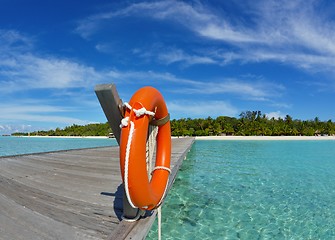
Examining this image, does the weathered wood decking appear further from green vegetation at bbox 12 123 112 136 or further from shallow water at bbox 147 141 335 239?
green vegetation at bbox 12 123 112 136

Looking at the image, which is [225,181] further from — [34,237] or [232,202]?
[34,237]

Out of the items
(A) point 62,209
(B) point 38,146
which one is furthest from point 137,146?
(B) point 38,146

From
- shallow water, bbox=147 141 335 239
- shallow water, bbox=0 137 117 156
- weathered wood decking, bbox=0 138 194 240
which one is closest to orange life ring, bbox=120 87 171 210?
weathered wood decking, bbox=0 138 194 240

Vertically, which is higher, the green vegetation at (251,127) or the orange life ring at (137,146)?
the green vegetation at (251,127)

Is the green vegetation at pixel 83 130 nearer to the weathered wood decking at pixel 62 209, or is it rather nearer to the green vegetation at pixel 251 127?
the green vegetation at pixel 251 127

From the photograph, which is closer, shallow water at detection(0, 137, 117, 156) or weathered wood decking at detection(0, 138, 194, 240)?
weathered wood decking at detection(0, 138, 194, 240)

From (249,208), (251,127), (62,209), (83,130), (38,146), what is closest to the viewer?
(62,209)

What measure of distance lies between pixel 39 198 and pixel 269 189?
5.00 metres

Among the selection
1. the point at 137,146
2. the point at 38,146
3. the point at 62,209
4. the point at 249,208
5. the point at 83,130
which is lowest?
the point at 249,208

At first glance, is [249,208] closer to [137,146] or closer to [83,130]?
[137,146]

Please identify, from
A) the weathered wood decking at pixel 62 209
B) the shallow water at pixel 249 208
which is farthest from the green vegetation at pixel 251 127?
the weathered wood decking at pixel 62 209

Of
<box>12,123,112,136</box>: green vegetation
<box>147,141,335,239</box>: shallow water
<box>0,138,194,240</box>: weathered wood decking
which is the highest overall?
<box>12,123,112,136</box>: green vegetation

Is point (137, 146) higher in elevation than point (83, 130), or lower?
lower

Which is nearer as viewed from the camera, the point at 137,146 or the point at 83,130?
the point at 137,146
